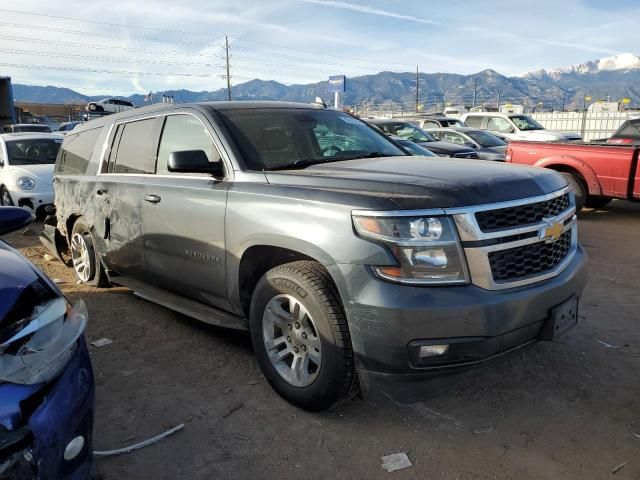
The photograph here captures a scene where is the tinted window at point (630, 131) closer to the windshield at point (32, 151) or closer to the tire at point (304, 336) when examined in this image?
the tire at point (304, 336)

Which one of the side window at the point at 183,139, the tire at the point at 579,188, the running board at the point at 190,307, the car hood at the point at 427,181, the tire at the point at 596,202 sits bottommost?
the tire at the point at 596,202

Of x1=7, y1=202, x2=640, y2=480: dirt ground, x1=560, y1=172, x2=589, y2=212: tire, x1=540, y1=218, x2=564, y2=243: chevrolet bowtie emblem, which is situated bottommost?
x1=7, y1=202, x2=640, y2=480: dirt ground

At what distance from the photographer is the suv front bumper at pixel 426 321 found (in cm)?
255

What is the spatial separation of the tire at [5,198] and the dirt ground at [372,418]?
677 centimetres

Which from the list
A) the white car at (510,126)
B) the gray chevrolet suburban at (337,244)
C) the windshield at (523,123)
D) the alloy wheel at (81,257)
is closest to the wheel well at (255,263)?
the gray chevrolet suburban at (337,244)

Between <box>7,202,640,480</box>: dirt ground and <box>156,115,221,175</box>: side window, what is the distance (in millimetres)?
1456

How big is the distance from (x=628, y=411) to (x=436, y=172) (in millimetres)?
1793

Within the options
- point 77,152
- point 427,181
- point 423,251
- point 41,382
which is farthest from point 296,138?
point 77,152

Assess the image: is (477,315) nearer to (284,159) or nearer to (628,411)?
(628,411)

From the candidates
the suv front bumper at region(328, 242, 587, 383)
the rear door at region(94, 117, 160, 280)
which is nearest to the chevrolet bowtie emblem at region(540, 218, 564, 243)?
the suv front bumper at region(328, 242, 587, 383)

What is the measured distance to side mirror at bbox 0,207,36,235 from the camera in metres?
2.66

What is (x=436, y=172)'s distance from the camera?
3.14 meters

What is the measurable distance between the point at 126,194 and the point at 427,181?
2.70 metres

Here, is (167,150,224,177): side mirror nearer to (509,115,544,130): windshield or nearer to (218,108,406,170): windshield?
(218,108,406,170): windshield
